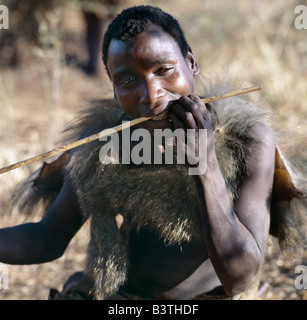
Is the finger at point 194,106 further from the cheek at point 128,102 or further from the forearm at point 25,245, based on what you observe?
the forearm at point 25,245

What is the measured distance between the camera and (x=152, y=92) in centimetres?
152

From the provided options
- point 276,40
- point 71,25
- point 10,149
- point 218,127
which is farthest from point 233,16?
point 218,127

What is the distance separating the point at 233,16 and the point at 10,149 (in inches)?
198

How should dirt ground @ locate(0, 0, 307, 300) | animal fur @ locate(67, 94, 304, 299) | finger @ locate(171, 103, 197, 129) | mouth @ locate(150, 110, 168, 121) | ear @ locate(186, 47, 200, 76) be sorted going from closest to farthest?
finger @ locate(171, 103, 197, 129), mouth @ locate(150, 110, 168, 121), animal fur @ locate(67, 94, 304, 299), ear @ locate(186, 47, 200, 76), dirt ground @ locate(0, 0, 307, 300)

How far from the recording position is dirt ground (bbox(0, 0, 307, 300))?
290 cm

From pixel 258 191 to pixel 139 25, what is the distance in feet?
2.25

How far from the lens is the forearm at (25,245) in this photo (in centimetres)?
178

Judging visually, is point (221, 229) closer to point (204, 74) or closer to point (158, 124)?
point (158, 124)

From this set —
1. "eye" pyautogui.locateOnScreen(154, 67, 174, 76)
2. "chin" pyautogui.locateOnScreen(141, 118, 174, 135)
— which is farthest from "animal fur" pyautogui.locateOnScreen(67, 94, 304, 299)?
"eye" pyautogui.locateOnScreen(154, 67, 174, 76)

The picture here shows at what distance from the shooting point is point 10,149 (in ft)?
14.2

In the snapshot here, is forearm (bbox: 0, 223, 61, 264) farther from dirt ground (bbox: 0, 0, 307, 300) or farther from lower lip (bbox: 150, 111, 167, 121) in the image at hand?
lower lip (bbox: 150, 111, 167, 121)

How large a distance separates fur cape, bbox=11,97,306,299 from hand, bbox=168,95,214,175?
7.3 inches

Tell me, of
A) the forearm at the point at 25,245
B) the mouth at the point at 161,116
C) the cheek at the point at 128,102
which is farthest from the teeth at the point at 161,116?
the forearm at the point at 25,245

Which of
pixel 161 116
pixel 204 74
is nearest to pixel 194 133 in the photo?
pixel 161 116
